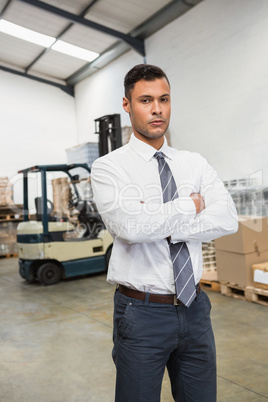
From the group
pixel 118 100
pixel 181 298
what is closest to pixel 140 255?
pixel 181 298

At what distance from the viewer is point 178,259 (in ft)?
4.98

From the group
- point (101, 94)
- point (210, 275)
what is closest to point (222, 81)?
point (210, 275)

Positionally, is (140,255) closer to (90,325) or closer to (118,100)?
(90,325)

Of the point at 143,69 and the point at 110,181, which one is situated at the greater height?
the point at 143,69

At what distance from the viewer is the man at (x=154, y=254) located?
1443 millimetres

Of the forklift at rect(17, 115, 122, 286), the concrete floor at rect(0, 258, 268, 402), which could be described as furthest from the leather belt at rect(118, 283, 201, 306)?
the forklift at rect(17, 115, 122, 286)

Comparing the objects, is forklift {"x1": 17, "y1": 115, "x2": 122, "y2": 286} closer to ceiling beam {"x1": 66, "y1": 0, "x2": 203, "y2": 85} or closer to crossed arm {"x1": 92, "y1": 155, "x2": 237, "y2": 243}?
ceiling beam {"x1": 66, "y1": 0, "x2": 203, "y2": 85}

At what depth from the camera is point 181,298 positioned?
4.81 ft

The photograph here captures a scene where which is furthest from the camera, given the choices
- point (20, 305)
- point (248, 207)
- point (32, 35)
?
point (32, 35)

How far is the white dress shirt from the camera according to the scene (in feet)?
4.75

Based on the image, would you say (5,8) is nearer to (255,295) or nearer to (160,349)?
(255,295)

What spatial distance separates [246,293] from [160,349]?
3916 millimetres

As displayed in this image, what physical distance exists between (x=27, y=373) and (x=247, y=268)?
3.03m

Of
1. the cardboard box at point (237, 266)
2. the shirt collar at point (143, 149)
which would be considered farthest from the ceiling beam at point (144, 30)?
the shirt collar at point (143, 149)
